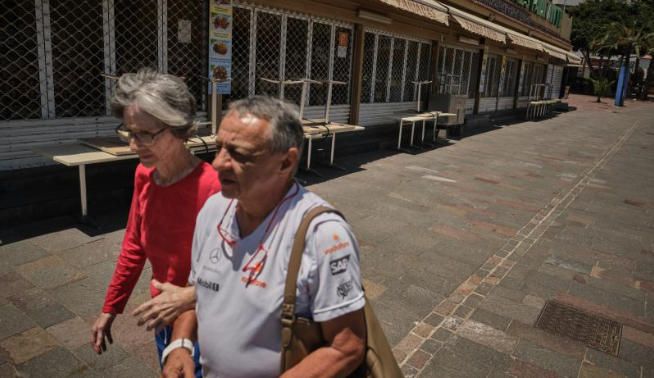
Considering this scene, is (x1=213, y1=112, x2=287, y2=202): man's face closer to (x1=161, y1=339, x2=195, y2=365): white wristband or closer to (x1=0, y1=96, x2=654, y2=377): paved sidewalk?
(x1=161, y1=339, x2=195, y2=365): white wristband

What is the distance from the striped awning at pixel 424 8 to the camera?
8066 millimetres

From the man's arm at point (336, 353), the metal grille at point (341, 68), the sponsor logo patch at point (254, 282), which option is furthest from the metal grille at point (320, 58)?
the man's arm at point (336, 353)

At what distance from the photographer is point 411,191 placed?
734 cm

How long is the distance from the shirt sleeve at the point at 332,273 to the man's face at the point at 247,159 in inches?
9.5

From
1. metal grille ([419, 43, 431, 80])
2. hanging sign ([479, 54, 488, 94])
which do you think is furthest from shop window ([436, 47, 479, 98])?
metal grille ([419, 43, 431, 80])

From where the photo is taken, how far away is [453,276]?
4.39 meters

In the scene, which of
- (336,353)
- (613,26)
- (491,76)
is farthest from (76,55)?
(613,26)

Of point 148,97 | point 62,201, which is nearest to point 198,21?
point 62,201

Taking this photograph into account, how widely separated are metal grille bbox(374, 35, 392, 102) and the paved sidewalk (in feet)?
10.8

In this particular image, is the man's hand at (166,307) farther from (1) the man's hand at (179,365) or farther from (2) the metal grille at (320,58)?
(2) the metal grille at (320,58)

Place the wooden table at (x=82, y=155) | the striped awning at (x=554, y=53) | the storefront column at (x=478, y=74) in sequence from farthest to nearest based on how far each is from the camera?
the striped awning at (x=554, y=53) < the storefront column at (x=478, y=74) < the wooden table at (x=82, y=155)

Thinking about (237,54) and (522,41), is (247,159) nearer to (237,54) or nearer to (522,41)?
(237,54)

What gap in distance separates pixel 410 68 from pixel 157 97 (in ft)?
36.7

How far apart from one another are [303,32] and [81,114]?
438 centimetres
